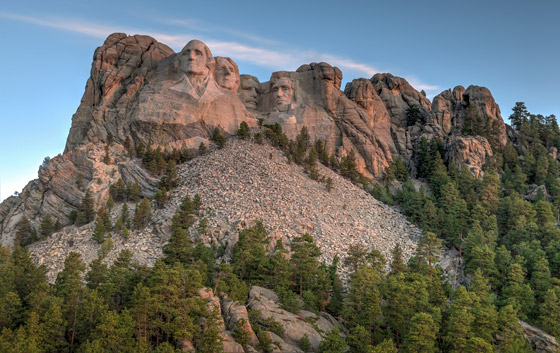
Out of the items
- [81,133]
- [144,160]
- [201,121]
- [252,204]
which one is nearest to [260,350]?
[252,204]

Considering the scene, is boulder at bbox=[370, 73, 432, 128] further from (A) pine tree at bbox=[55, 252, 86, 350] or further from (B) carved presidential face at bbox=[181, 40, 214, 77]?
(A) pine tree at bbox=[55, 252, 86, 350]

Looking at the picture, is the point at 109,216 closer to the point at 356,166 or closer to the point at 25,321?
the point at 25,321

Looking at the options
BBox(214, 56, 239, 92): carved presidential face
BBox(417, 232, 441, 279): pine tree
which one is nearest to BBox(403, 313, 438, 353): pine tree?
BBox(417, 232, 441, 279): pine tree

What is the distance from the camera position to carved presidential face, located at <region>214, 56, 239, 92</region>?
10169 cm

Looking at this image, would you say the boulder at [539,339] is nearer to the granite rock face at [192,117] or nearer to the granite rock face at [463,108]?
the granite rock face at [192,117]

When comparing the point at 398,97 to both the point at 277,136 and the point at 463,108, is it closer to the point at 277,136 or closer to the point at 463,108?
the point at 463,108

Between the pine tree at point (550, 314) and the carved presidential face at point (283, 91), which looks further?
the carved presidential face at point (283, 91)

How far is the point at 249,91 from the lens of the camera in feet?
365

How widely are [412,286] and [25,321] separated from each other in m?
38.9

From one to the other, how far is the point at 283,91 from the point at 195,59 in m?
22.4

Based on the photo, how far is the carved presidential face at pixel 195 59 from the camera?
96.5 meters

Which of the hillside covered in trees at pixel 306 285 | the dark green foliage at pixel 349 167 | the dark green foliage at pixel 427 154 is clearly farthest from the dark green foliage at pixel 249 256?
the dark green foliage at pixel 427 154

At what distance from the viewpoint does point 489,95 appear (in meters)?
127

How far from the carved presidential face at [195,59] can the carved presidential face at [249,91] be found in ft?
42.9
